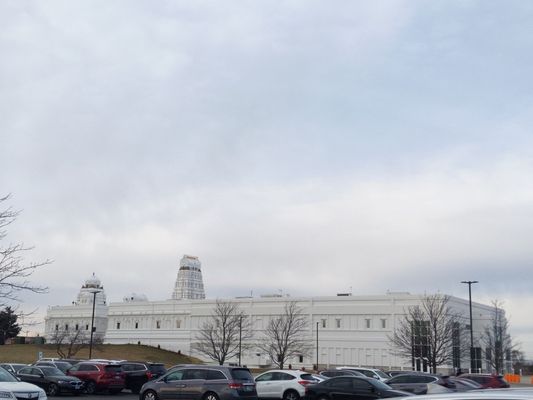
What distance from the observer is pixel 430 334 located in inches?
2896

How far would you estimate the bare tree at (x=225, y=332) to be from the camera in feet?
310

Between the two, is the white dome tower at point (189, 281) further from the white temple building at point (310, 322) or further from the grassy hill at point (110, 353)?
the grassy hill at point (110, 353)

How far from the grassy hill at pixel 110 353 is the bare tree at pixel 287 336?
→ 13027 millimetres

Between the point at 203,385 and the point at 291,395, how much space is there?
23.9ft

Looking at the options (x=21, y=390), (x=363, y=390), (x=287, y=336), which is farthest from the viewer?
(x=287, y=336)

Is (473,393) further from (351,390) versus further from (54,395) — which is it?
A: (54,395)

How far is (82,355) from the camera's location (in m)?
93.2

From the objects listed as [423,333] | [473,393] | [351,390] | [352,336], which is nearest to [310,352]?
[352,336]

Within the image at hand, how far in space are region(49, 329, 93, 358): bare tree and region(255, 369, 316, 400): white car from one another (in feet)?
190

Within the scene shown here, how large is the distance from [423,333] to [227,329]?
30.5 meters

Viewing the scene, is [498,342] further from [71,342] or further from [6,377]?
[6,377]

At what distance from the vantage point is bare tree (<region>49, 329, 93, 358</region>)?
291ft

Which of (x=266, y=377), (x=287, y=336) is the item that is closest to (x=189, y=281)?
(x=287, y=336)

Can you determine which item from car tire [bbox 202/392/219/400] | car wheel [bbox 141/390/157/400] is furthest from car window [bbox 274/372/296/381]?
car wheel [bbox 141/390/157/400]
